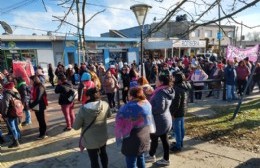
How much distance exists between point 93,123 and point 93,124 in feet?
0.05

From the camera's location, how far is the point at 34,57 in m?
22.9

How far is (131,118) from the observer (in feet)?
11.7

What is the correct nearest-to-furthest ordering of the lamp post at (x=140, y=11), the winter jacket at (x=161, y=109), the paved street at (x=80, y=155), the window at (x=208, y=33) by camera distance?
the winter jacket at (x=161, y=109), the paved street at (x=80, y=155), the lamp post at (x=140, y=11), the window at (x=208, y=33)


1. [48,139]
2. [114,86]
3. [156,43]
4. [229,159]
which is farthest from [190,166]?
[156,43]

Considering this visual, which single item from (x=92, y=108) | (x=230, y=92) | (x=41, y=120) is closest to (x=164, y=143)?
(x=92, y=108)

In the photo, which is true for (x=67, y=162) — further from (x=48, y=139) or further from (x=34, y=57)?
(x=34, y=57)

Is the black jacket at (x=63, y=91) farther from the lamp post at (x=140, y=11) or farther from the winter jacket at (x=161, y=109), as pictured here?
the winter jacket at (x=161, y=109)

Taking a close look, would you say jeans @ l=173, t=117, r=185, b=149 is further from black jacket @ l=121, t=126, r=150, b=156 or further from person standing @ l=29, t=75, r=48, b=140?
person standing @ l=29, t=75, r=48, b=140

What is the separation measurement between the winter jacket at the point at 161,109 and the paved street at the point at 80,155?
814 mm

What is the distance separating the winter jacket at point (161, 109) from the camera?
166 inches

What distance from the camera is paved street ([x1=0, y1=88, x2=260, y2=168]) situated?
15.3 ft

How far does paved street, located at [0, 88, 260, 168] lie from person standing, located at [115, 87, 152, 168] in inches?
45.0

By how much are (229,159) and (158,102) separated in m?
1.90

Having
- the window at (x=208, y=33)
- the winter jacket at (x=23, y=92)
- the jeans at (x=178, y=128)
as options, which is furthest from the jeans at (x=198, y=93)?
the window at (x=208, y=33)
